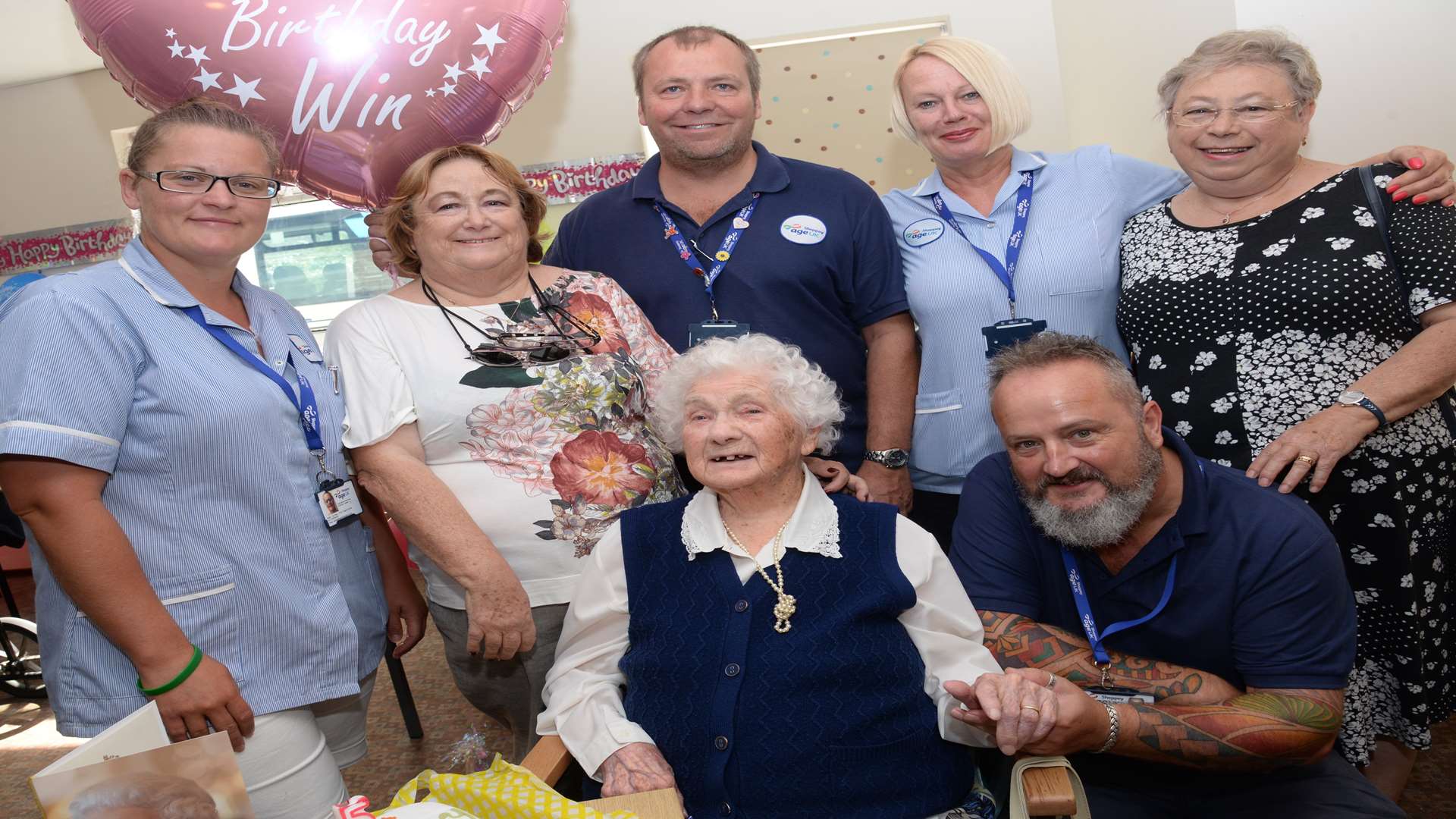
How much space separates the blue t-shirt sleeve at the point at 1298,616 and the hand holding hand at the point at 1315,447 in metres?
0.24

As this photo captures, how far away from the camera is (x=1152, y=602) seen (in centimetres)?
188

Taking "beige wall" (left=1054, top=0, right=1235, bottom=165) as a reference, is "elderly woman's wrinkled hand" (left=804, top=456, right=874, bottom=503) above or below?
below

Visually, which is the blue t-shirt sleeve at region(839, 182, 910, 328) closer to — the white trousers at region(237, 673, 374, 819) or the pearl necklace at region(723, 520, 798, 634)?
the pearl necklace at region(723, 520, 798, 634)

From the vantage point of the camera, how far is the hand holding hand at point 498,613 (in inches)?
77.2

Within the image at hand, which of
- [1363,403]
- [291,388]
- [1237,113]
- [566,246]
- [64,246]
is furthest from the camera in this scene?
[64,246]

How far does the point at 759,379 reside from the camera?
197cm

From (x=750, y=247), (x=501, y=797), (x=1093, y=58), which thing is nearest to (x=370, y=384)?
(x=501, y=797)

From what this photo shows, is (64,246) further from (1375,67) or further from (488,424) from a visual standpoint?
(1375,67)

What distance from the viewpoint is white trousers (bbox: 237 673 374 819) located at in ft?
5.96

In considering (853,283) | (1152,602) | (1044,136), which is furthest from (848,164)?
(1152,602)

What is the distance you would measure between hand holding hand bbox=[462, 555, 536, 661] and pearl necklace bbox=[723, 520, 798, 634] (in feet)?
1.48

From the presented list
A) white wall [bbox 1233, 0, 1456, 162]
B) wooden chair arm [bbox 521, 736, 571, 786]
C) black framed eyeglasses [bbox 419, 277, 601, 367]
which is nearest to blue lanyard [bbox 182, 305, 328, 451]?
black framed eyeglasses [bbox 419, 277, 601, 367]

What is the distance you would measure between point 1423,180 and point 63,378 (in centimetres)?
263

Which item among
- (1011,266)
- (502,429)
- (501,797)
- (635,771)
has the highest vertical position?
(1011,266)
